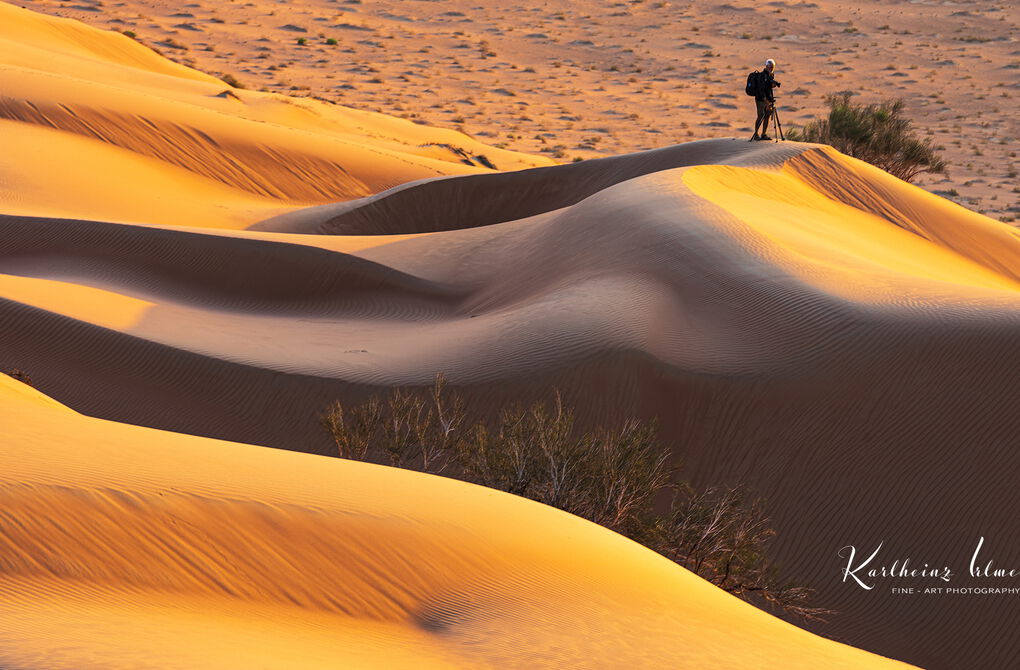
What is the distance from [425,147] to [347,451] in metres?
19.1

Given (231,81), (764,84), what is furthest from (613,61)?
(764,84)

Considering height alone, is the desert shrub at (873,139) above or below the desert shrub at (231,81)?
above

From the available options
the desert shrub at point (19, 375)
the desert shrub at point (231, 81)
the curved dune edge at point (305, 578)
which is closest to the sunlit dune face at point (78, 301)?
the desert shrub at point (19, 375)

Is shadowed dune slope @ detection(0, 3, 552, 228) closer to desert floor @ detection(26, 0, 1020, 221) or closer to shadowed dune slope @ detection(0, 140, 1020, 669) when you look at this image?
shadowed dune slope @ detection(0, 140, 1020, 669)

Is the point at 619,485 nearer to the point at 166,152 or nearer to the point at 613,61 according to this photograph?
the point at 166,152

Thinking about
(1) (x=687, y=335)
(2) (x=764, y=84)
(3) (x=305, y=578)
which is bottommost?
(1) (x=687, y=335)

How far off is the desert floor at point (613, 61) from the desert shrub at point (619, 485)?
970 inches

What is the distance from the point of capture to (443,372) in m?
11.9

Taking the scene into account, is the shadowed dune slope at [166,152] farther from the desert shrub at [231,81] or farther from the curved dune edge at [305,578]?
the curved dune edge at [305,578]

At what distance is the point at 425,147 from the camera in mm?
28703

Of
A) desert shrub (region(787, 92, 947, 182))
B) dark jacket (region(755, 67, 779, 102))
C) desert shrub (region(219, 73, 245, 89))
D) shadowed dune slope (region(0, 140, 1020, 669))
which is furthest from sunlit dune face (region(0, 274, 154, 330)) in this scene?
desert shrub (region(219, 73, 245, 89))

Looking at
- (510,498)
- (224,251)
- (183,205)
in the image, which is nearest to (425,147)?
(183,205)

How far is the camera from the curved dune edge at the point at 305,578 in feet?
14.3

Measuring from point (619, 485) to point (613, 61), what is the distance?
142 ft
